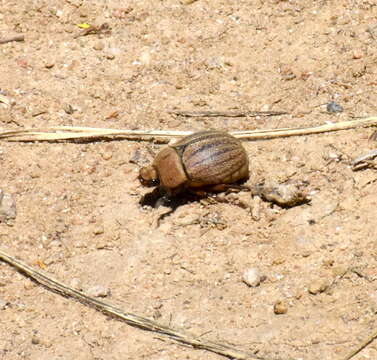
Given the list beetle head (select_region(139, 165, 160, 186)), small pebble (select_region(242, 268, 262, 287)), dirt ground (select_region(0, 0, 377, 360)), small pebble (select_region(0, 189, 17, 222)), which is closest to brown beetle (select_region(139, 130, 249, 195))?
beetle head (select_region(139, 165, 160, 186))

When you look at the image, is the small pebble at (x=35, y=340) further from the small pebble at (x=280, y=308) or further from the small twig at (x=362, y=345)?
the small twig at (x=362, y=345)

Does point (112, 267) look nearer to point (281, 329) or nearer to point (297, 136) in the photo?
point (281, 329)


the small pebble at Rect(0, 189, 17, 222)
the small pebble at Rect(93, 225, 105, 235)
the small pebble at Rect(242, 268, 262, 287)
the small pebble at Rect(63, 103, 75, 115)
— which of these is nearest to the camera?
the small pebble at Rect(242, 268, 262, 287)

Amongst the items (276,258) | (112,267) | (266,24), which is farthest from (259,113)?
(112,267)

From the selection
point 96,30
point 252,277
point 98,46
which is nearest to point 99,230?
point 252,277

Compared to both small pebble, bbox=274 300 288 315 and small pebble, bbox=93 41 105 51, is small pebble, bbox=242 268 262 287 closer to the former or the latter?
small pebble, bbox=274 300 288 315

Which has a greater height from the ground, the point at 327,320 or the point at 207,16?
the point at 207,16
